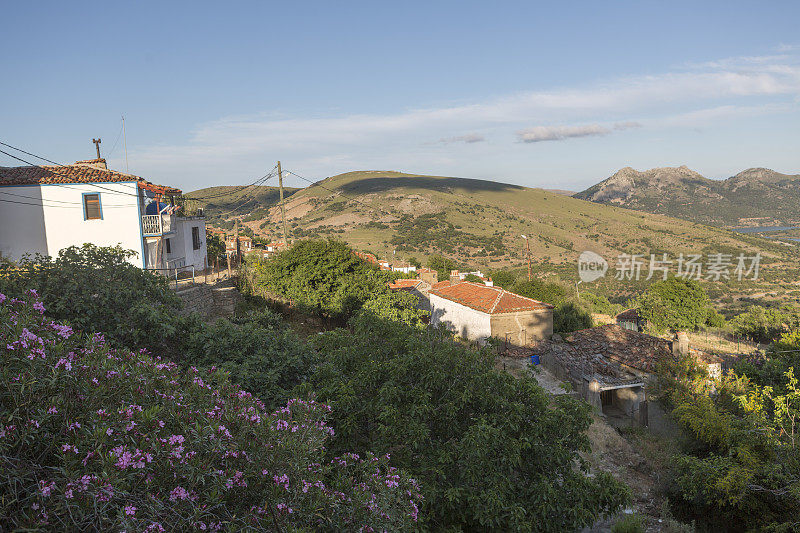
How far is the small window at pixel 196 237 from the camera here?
26.2 m

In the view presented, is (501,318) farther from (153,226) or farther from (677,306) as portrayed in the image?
(677,306)

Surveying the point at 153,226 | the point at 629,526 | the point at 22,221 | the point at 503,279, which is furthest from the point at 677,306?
the point at 22,221

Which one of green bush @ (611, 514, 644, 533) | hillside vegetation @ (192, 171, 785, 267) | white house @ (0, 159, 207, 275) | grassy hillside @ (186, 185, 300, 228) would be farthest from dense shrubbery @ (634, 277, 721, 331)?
grassy hillside @ (186, 185, 300, 228)

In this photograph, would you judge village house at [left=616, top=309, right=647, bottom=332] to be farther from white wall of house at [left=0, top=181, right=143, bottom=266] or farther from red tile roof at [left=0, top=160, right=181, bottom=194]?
red tile roof at [left=0, top=160, right=181, bottom=194]

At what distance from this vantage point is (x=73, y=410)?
3580 millimetres

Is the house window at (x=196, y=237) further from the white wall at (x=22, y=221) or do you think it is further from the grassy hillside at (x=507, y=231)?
the grassy hillside at (x=507, y=231)

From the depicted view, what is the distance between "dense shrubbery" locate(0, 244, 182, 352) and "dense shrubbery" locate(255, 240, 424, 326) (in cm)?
1172

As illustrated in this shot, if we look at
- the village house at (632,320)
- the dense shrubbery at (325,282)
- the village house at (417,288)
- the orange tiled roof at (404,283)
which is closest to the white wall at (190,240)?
the dense shrubbery at (325,282)

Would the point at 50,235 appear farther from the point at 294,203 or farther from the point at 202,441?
the point at 294,203

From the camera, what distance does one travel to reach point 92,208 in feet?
65.9

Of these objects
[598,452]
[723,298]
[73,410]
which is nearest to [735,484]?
[598,452]

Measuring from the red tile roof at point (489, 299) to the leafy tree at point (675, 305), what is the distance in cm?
1626

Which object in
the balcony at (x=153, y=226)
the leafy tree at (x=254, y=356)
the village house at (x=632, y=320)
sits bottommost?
the village house at (x=632, y=320)

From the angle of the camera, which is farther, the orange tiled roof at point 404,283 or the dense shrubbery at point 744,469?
the orange tiled roof at point 404,283
